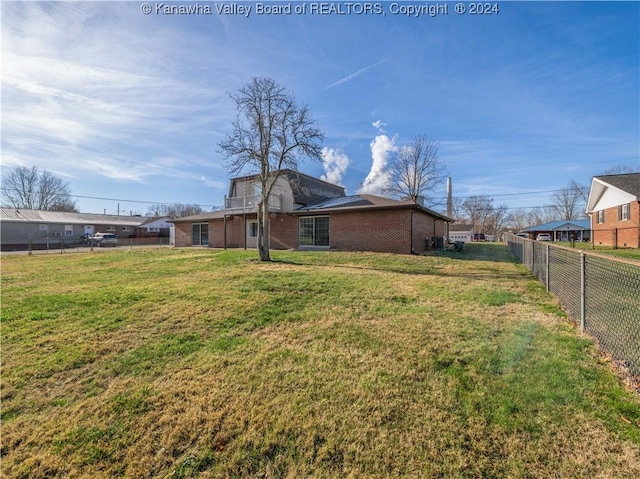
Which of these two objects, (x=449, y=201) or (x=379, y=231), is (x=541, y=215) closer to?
(x=449, y=201)

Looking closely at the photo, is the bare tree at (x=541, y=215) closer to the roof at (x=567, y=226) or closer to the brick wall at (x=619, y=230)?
the roof at (x=567, y=226)

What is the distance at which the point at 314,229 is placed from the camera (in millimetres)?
17438

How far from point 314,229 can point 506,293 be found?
1208cm

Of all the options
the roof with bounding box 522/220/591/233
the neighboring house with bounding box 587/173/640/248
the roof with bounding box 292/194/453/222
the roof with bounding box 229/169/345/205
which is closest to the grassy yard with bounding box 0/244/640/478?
the roof with bounding box 292/194/453/222

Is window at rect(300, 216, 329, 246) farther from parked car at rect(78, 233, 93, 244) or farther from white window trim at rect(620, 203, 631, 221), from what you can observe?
parked car at rect(78, 233, 93, 244)

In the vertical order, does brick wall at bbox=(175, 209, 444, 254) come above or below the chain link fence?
above

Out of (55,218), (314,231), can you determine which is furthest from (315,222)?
(55,218)

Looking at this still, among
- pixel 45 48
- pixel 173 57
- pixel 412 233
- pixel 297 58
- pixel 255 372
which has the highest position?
pixel 297 58

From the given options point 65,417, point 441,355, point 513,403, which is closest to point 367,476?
point 513,403

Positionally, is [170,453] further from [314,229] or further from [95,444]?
[314,229]

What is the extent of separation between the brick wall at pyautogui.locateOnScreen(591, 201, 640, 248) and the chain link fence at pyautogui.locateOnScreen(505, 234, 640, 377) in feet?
62.2

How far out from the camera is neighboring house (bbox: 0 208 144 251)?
103ft

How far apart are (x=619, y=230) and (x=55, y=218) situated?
2243 inches

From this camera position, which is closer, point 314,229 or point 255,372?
point 255,372
